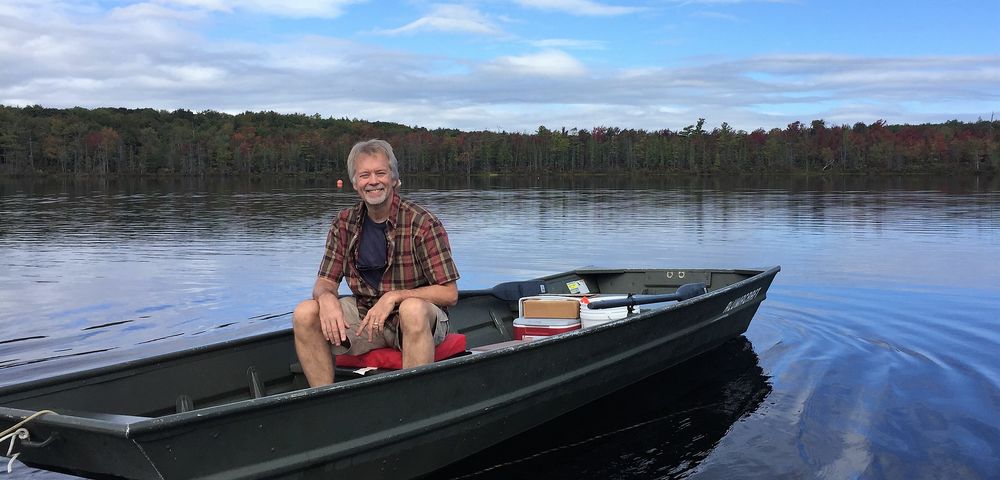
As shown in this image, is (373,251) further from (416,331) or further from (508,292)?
(508,292)

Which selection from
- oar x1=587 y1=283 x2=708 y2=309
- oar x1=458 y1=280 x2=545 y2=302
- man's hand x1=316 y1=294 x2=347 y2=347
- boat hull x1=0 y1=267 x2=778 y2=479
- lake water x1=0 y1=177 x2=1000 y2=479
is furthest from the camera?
oar x1=458 y1=280 x2=545 y2=302

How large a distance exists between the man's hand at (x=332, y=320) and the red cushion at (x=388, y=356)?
0.51 m

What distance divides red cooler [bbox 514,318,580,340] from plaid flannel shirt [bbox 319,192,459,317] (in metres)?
2.69

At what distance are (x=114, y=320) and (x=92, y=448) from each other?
765 centimetres

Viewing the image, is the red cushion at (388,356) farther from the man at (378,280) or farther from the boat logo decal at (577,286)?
the boat logo decal at (577,286)

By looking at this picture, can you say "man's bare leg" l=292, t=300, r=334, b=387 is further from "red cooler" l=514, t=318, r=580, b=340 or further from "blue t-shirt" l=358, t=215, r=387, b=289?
"red cooler" l=514, t=318, r=580, b=340

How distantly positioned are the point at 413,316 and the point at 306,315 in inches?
28.8

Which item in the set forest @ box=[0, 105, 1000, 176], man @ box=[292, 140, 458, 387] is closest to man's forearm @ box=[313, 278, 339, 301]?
man @ box=[292, 140, 458, 387]

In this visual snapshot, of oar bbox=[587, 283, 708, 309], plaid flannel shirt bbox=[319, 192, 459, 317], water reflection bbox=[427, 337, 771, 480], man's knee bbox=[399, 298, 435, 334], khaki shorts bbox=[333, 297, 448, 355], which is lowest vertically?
water reflection bbox=[427, 337, 771, 480]

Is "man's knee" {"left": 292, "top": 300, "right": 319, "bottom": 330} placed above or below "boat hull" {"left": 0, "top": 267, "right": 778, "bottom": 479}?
above

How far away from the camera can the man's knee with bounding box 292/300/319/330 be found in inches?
225

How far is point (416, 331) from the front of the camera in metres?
5.73

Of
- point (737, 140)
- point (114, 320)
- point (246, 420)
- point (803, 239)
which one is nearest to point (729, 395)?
point (246, 420)

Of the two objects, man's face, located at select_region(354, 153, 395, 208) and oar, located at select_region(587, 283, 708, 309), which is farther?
oar, located at select_region(587, 283, 708, 309)
